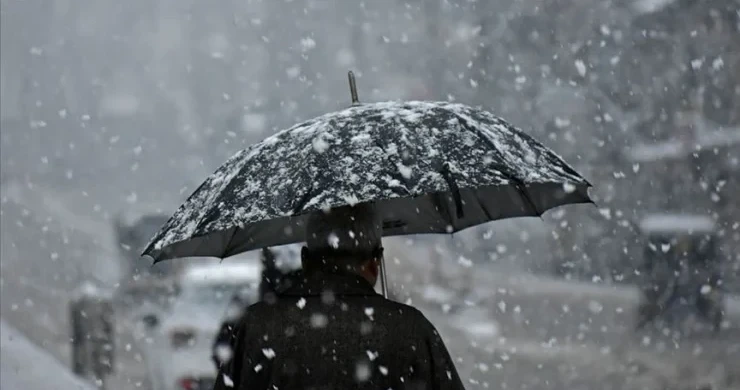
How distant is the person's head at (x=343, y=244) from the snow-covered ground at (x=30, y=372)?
4.47 m

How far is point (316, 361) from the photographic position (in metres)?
2.81

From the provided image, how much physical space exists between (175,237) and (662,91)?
56.9ft

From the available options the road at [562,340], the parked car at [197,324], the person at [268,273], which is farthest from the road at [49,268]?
the person at [268,273]

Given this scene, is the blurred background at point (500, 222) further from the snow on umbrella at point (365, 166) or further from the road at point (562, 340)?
the snow on umbrella at point (365, 166)

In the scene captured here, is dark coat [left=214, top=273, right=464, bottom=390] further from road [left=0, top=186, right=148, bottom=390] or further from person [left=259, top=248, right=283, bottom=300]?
road [left=0, top=186, right=148, bottom=390]

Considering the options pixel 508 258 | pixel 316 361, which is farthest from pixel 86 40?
pixel 316 361

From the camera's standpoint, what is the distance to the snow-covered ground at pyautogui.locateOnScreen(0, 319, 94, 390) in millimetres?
6961

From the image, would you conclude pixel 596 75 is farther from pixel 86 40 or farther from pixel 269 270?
pixel 86 40

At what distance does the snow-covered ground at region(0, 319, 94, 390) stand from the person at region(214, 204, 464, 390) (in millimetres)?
4387

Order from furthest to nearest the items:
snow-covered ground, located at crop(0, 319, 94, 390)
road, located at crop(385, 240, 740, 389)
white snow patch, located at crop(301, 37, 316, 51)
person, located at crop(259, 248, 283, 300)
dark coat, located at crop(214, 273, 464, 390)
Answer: white snow patch, located at crop(301, 37, 316, 51) → road, located at crop(385, 240, 740, 389) → snow-covered ground, located at crop(0, 319, 94, 390) → person, located at crop(259, 248, 283, 300) → dark coat, located at crop(214, 273, 464, 390)

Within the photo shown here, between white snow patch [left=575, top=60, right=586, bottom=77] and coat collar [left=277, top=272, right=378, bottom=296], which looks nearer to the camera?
coat collar [left=277, top=272, right=378, bottom=296]

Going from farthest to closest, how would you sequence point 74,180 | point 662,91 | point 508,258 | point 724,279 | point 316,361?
point 74,180 < point 508,258 < point 662,91 < point 724,279 < point 316,361

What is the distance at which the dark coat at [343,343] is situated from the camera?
280 cm

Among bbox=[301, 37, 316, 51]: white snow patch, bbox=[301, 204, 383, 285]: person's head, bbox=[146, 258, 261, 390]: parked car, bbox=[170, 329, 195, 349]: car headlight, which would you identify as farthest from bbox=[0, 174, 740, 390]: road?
bbox=[301, 37, 316, 51]: white snow patch
